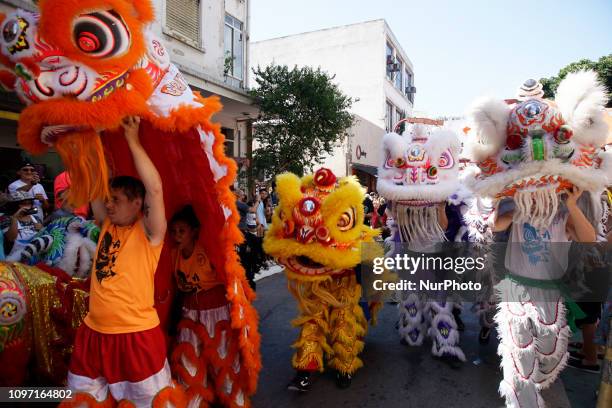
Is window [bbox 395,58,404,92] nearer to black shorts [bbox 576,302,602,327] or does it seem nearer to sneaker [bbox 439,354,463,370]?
black shorts [bbox 576,302,602,327]

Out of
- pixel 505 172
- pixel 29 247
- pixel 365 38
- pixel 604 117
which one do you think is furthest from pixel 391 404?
pixel 365 38

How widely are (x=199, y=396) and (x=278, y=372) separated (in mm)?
1181

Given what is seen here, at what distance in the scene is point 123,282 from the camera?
74.4 inches

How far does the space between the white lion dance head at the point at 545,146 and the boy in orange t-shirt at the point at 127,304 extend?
2.04 metres

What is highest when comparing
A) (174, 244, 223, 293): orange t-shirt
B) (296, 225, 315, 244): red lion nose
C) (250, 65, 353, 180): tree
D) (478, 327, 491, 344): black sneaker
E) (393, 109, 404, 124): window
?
(393, 109, 404, 124): window

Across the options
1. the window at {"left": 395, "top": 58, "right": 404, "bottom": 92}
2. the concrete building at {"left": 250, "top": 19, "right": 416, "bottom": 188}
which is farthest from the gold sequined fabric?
the window at {"left": 395, "top": 58, "right": 404, "bottom": 92}

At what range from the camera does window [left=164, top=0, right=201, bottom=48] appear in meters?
9.66

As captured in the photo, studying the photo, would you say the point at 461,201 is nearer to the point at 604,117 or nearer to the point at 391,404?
the point at 604,117

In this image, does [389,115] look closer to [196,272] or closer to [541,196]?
[541,196]

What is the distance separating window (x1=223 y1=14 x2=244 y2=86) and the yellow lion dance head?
30.4ft

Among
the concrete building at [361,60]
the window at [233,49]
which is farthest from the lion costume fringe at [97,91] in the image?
the concrete building at [361,60]

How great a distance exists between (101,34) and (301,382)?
2677 mm

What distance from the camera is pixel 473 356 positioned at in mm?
3828

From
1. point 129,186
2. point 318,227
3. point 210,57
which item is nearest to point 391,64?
point 210,57
